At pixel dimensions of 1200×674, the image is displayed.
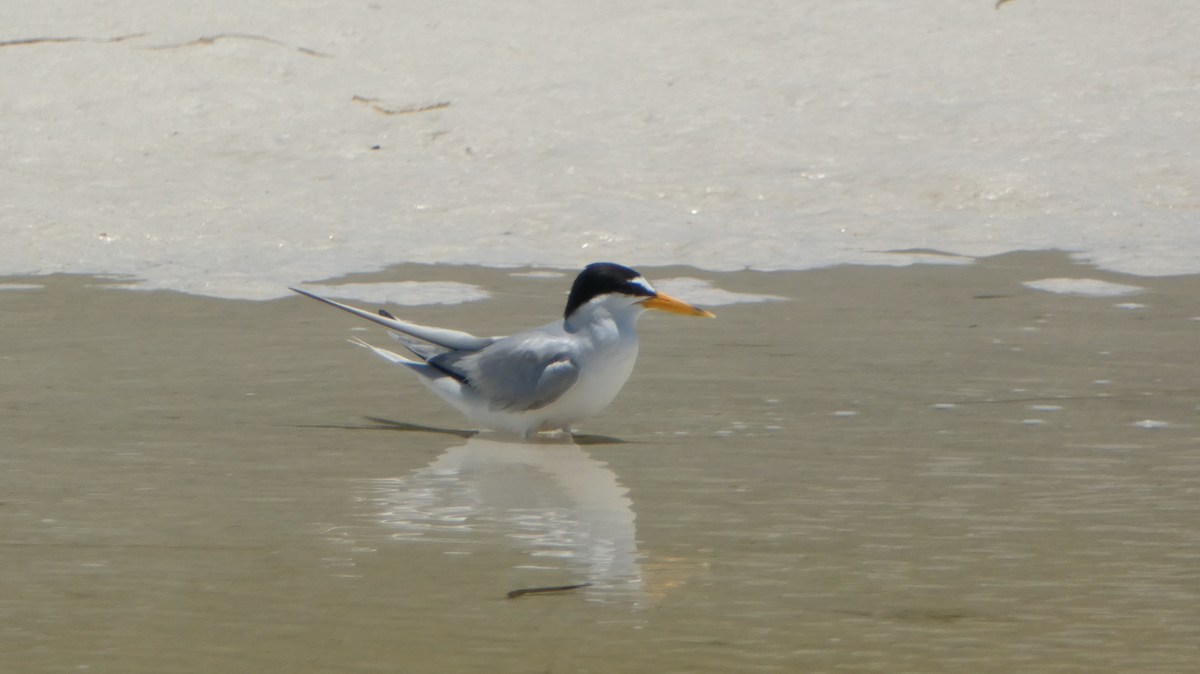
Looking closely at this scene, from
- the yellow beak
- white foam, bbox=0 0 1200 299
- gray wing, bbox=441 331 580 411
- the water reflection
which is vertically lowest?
the water reflection

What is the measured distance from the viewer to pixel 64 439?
12.4ft

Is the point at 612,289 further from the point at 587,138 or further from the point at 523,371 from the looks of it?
the point at 587,138

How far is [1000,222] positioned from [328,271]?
3130mm

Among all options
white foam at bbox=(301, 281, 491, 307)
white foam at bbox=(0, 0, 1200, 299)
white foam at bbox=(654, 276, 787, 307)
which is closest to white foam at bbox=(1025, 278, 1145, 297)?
white foam at bbox=(0, 0, 1200, 299)

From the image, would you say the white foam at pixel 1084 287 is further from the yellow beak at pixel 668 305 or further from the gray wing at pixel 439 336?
the gray wing at pixel 439 336

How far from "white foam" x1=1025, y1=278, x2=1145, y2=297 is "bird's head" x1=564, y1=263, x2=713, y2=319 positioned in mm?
2245

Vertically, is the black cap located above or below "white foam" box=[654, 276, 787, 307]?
above

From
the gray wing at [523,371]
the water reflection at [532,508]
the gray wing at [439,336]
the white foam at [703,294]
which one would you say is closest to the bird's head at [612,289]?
the gray wing at [523,371]

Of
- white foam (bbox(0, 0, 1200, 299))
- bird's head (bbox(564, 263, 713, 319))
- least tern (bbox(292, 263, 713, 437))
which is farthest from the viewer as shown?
white foam (bbox(0, 0, 1200, 299))

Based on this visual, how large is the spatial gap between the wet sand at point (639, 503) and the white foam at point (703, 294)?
0.27 meters

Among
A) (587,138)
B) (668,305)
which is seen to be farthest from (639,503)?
(587,138)

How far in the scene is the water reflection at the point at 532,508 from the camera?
2869mm

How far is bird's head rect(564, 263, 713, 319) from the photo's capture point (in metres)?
4.15

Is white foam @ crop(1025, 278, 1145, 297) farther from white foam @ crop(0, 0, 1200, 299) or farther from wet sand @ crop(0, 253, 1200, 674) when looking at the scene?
white foam @ crop(0, 0, 1200, 299)
